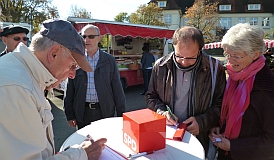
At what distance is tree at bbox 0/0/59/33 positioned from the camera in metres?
19.8

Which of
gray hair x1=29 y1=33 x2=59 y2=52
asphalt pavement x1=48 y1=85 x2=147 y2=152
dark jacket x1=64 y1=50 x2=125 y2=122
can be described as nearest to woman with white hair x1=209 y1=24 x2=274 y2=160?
gray hair x1=29 y1=33 x2=59 y2=52

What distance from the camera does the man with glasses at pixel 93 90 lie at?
2549 mm

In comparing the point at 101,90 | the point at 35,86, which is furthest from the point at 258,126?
the point at 101,90

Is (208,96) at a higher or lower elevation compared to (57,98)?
higher

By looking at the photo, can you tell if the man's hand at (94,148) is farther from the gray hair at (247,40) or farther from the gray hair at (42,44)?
the gray hair at (247,40)

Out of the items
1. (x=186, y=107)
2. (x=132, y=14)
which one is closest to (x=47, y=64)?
(x=186, y=107)

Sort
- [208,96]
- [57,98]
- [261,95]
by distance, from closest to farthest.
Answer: [261,95], [208,96], [57,98]

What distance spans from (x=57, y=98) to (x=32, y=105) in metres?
6.45

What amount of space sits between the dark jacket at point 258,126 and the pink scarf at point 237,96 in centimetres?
3

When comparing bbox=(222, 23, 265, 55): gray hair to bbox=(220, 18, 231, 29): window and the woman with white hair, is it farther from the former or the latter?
bbox=(220, 18, 231, 29): window

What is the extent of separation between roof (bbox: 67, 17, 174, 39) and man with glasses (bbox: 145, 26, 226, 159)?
17.1 feet

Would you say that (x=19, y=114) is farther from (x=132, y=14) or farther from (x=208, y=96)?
(x=132, y=14)

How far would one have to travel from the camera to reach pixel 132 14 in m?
29.7

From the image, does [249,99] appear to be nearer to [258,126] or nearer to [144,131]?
[258,126]
